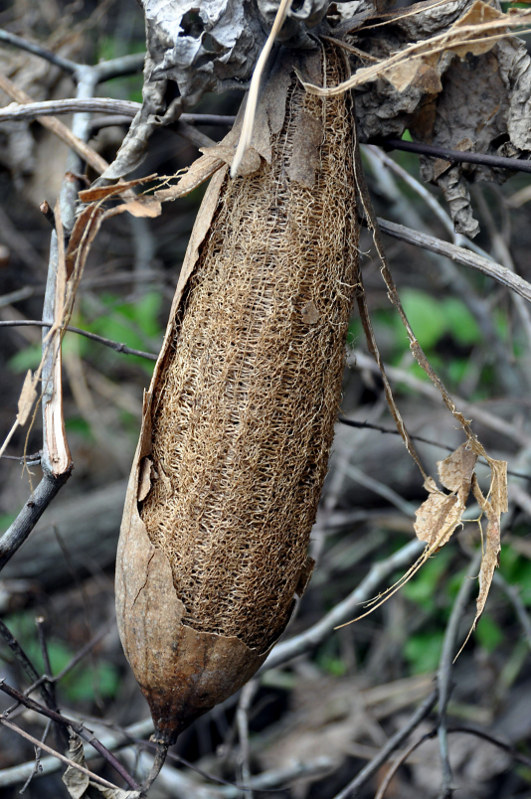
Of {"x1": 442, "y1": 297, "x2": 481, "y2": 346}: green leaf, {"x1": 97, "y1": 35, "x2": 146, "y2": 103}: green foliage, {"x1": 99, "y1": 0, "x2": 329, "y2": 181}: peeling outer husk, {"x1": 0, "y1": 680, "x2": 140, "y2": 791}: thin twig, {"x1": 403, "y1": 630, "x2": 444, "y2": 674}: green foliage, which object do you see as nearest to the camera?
{"x1": 99, "y1": 0, "x2": 329, "y2": 181}: peeling outer husk

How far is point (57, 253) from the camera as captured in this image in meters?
0.97

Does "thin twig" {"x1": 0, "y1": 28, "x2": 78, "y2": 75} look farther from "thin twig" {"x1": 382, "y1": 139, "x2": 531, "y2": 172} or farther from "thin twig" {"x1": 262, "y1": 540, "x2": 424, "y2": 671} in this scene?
"thin twig" {"x1": 262, "y1": 540, "x2": 424, "y2": 671}

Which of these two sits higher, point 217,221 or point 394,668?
point 217,221

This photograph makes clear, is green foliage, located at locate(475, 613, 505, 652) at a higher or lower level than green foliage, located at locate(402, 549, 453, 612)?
lower

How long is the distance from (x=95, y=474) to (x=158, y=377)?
207 cm

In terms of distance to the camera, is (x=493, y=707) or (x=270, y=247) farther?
(x=493, y=707)

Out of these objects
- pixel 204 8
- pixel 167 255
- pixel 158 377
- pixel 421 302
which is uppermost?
pixel 167 255

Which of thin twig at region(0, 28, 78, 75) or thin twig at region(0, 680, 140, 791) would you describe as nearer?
thin twig at region(0, 680, 140, 791)

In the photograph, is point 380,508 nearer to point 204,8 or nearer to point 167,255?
point 167,255

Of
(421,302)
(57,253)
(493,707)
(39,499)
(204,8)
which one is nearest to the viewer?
(204,8)

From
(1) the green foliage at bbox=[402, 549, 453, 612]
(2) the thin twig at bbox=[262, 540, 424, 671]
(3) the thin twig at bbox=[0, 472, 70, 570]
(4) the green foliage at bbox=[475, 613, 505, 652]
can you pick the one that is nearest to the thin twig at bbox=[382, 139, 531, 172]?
(3) the thin twig at bbox=[0, 472, 70, 570]

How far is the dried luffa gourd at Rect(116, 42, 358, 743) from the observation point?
806 millimetres

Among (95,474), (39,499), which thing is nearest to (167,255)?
(95,474)

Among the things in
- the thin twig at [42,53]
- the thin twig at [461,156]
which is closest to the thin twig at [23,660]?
the thin twig at [461,156]
